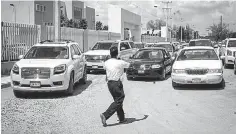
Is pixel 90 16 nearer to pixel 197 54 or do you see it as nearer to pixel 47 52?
pixel 197 54

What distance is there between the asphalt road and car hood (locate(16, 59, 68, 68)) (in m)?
1.04

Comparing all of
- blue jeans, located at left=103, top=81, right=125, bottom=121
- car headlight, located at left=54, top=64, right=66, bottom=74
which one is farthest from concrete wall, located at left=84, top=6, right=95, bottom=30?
blue jeans, located at left=103, top=81, right=125, bottom=121

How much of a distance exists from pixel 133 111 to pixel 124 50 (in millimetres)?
12411

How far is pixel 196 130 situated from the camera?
6520 millimetres

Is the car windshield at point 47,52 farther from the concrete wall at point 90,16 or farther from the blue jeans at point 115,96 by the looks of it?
the concrete wall at point 90,16

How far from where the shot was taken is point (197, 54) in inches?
539

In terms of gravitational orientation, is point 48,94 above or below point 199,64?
below

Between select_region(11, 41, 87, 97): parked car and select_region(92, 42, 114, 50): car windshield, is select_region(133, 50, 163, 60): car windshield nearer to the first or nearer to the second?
select_region(92, 42, 114, 50): car windshield

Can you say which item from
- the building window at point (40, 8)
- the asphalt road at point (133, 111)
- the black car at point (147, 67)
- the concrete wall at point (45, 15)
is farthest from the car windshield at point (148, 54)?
the building window at point (40, 8)

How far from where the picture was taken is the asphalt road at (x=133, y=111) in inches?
264

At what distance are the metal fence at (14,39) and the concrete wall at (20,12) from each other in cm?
3812

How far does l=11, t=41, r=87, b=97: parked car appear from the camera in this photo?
10227 mm

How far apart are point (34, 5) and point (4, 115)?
51.2 metres

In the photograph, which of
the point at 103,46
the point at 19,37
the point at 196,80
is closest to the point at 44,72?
the point at 196,80
